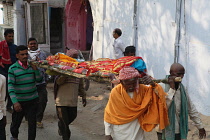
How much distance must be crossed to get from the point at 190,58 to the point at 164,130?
3.40m

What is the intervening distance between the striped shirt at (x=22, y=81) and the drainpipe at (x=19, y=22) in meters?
8.32

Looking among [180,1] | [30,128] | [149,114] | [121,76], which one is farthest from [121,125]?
[180,1]

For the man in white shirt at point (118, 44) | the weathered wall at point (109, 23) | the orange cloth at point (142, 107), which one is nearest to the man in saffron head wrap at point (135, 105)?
the orange cloth at point (142, 107)

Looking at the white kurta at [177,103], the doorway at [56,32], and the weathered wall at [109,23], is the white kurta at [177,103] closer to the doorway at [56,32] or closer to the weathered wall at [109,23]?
the weathered wall at [109,23]

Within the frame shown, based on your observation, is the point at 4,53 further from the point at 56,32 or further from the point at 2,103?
the point at 56,32

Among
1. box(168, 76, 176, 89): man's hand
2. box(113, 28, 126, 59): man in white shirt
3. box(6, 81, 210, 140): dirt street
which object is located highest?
box(113, 28, 126, 59): man in white shirt

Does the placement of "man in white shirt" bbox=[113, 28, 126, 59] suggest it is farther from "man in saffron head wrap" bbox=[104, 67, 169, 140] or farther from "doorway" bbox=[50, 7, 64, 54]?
"doorway" bbox=[50, 7, 64, 54]

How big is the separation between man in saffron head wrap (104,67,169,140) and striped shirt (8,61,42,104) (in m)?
1.92

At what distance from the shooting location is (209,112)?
730cm

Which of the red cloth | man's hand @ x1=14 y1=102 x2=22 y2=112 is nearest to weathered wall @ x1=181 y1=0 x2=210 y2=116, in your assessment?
man's hand @ x1=14 y1=102 x2=22 y2=112

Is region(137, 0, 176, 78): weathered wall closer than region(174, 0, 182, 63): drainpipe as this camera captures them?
No

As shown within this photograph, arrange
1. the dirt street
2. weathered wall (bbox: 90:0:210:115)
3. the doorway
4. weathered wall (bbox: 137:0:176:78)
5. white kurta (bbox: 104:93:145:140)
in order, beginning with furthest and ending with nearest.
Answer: the doorway, weathered wall (bbox: 137:0:176:78), weathered wall (bbox: 90:0:210:115), the dirt street, white kurta (bbox: 104:93:145:140)

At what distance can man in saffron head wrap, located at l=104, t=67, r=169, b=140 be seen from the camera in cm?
432

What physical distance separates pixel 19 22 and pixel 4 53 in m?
6.13
